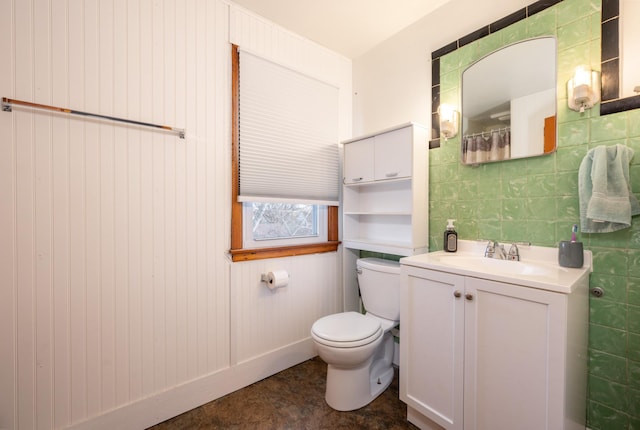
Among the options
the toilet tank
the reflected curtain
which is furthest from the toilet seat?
the reflected curtain

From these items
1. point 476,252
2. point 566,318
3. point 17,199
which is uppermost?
point 17,199

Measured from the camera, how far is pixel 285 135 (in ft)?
6.72

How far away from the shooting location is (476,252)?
1.68m

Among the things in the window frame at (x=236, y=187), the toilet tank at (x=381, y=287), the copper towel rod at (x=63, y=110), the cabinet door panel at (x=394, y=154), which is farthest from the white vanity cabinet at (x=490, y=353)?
the copper towel rod at (x=63, y=110)

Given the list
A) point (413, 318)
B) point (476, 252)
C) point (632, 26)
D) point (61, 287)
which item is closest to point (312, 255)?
point (413, 318)

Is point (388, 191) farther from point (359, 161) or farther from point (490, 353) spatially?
point (490, 353)

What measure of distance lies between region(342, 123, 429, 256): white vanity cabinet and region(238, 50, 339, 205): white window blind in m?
0.20

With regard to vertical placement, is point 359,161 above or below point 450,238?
above

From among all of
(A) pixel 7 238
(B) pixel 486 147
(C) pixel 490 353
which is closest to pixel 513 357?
(C) pixel 490 353

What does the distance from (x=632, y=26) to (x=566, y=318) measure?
4.23ft

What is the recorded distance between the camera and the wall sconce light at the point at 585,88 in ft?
4.08

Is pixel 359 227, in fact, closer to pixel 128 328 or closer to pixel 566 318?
pixel 566 318

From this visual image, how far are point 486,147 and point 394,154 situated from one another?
0.54 meters

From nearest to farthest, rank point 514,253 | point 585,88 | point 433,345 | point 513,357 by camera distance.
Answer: point 513,357, point 585,88, point 433,345, point 514,253
